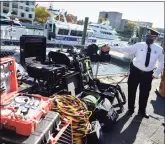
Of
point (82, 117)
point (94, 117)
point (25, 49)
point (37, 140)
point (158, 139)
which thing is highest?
point (25, 49)

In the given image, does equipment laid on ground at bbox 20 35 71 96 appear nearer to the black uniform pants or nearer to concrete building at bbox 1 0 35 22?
the black uniform pants

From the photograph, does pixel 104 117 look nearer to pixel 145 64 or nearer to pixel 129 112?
pixel 129 112

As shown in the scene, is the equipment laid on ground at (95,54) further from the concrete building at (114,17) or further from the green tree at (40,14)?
the concrete building at (114,17)

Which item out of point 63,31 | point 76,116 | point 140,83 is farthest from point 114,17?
point 76,116

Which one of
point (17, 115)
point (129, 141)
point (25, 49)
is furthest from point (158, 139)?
point (25, 49)

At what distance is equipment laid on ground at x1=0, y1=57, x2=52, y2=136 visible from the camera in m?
2.17

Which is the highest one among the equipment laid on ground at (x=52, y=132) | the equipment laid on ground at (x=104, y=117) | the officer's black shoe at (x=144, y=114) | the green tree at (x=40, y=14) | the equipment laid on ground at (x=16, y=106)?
the green tree at (x=40, y=14)

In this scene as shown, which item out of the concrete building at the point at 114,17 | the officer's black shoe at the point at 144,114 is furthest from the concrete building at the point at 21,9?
the officer's black shoe at the point at 144,114

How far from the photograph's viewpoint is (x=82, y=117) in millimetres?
3230

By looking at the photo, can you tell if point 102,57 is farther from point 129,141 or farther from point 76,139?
point 76,139

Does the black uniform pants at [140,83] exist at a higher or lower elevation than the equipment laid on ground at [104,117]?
higher

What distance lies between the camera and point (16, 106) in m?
2.38

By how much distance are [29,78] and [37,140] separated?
231cm

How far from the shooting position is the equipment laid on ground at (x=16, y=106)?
217 centimetres
